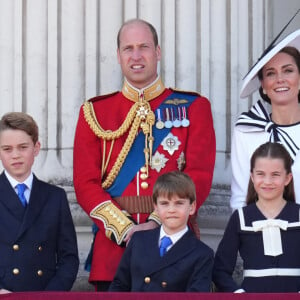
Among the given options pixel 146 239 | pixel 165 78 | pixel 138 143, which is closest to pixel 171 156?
pixel 138 143

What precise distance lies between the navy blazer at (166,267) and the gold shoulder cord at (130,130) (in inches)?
24.1

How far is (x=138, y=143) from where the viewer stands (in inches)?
261

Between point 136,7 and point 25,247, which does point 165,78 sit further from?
point 25,247

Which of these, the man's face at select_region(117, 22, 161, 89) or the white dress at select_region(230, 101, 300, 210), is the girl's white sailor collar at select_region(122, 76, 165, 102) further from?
the white dress at select_region(230, 101, 300, 210)

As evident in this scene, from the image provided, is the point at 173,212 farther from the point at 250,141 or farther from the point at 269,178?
the point at 250,141

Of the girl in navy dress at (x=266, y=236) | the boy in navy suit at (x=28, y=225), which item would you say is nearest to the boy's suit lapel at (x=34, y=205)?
Result: the boy in navy suit at (x=28, y=225)

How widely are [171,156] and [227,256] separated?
0.70 metres

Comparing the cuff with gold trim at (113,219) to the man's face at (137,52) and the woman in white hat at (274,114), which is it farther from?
the man's face at (137,52)

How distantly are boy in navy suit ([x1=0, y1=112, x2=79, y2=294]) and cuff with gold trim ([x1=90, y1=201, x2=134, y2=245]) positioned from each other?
18cm

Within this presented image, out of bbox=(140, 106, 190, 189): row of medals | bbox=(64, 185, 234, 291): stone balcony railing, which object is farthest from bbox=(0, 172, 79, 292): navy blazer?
bbox=(64, 185, 234, 291): stone balcony railing

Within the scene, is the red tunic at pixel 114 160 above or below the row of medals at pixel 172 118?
below

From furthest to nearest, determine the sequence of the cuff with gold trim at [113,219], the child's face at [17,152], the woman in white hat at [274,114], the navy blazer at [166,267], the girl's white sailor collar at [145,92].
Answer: the girl's white sailor collar at [145,92]
the woman in white hat at [274,114]
the cuff with gold trim at [113,219]
the child's face at [17,152]
the navy blazer at [166,267]

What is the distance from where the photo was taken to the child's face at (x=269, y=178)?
20.0 feet

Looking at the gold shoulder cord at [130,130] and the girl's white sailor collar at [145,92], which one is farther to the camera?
the girl's white sailor collar at [145,92]
